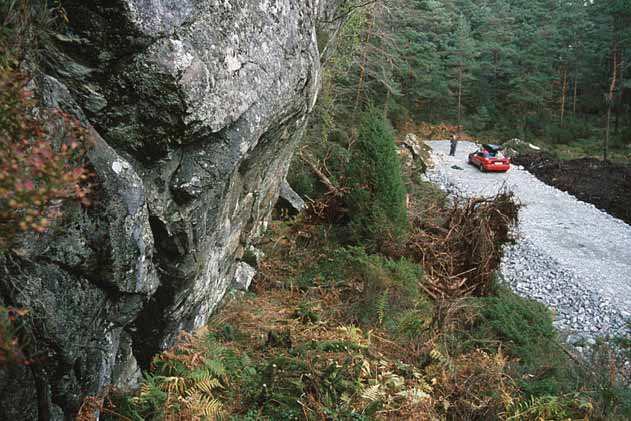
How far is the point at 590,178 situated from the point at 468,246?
15640 millimetres

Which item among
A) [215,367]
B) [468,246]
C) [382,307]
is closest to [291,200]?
[468,246]

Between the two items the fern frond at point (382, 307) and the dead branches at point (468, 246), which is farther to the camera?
the dead branches at point (468, 246)

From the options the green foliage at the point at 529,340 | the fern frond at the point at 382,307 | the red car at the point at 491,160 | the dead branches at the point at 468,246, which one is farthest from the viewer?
the red car at the point at 491,160

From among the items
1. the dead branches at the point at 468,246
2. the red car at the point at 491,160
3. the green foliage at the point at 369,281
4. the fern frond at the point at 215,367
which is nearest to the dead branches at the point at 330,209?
the green foliage at the point at 369,281

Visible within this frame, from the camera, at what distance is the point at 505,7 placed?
39.3 meters

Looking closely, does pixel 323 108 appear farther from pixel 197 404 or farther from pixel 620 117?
pixel 620 117

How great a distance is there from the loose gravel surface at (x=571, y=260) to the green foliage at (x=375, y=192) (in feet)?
8.69

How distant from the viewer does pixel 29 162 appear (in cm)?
197

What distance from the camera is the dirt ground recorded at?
62.7 ft

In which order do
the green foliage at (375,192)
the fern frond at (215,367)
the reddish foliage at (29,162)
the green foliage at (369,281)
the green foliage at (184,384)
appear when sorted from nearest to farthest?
the reddish foliage at (29,162) → the green foliage at (184,384) → the fern frond at (215,367) → the green foliage at (369,281) → the green foliage at (375,192)

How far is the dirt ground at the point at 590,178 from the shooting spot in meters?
19.1

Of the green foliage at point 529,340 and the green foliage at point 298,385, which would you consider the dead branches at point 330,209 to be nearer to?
the green foliage at point 529,340

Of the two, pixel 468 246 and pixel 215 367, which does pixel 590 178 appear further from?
pixel 215 367

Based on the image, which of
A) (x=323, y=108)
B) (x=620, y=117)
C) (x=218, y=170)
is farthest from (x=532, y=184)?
(x=218, y=170)
